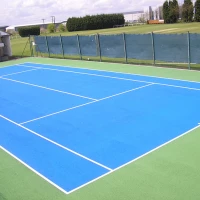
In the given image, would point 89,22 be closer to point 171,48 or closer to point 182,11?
point 182,11

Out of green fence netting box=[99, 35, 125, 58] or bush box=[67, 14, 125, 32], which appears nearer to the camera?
green fence netting box=[99, 35, 125, 58]

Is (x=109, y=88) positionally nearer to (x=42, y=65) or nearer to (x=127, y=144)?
(x=127, y=144)

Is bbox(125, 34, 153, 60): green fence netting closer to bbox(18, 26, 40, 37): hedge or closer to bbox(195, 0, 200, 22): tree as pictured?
bbox(195, 0, 200, 22): tree

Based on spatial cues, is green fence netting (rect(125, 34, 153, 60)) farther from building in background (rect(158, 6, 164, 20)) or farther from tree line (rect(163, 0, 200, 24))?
building in background (rect(158, 6, 164, 20))

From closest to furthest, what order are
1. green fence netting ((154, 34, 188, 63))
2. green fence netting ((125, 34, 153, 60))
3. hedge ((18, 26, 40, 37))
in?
green fence netting ((154, 34, 188, 63)), green fence netting ((125, 34, 153, 60)), hedge ((18, 26, 40, 37))

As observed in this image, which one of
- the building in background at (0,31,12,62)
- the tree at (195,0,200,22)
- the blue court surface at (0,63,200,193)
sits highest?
the tree at (195,0,200,22)

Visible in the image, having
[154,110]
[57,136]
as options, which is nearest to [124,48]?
[154,110]

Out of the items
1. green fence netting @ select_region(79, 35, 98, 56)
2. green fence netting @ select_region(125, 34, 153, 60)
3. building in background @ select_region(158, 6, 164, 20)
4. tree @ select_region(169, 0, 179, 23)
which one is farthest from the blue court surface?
building in background @ select_region(158, 6, 164, 20)

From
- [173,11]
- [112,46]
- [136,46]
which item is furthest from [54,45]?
[173,11]

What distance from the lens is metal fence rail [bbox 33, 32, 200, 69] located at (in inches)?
687

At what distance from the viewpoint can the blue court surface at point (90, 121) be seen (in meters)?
7.96

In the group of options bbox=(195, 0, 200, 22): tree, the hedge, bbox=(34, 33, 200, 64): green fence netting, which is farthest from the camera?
the hedge

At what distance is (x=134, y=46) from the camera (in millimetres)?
20297

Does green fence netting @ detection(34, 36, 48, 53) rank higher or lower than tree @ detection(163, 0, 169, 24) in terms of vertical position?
lower
